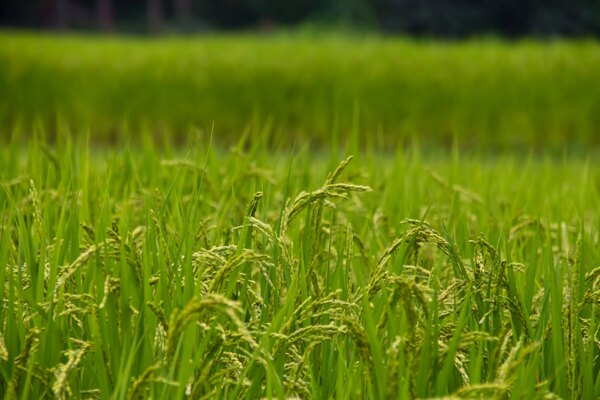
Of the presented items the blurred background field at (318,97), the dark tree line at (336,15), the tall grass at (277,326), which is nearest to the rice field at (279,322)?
the tall grass at (277,326)

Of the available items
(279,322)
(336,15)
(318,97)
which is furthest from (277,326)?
(336,15)

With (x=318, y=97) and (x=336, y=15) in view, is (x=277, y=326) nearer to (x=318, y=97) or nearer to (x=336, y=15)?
(x=318, y=97)

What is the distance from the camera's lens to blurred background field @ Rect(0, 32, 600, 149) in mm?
7801

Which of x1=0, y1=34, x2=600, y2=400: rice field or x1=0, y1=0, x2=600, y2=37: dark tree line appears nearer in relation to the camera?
x1=0, y1=34, x2=600, y2=400: rice field

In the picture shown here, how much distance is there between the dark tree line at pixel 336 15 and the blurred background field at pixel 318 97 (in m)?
15.2

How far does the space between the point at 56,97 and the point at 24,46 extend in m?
1.54

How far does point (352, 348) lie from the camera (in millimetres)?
1274

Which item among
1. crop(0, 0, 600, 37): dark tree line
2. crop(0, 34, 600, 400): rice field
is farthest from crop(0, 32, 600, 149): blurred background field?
crop(0, 0, 600, 37): dark tree line

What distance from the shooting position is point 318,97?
7.85m

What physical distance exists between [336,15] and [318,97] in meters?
17.6

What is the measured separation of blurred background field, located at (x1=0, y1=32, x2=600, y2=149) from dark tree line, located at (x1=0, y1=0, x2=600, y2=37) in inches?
597

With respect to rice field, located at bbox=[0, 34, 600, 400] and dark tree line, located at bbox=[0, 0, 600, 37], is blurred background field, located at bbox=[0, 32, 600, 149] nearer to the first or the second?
rice field, located at bbox=[0, 34, 600, 400]

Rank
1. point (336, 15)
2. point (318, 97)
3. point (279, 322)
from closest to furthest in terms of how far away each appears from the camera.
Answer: point (279, 322)
point (318, 97)
point (336, 15)

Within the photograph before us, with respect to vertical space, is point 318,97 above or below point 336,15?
below
